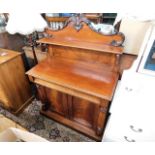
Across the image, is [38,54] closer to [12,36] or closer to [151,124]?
[12,36]

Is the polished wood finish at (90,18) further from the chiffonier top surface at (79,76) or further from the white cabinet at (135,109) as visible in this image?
the white cabinet at (135,109)

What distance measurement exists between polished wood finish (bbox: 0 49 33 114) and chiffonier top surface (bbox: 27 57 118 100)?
1.20 ft

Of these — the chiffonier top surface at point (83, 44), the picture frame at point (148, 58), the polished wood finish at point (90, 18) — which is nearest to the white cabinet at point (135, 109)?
the picture frame at point (148, 58)

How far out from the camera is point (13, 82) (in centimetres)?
147

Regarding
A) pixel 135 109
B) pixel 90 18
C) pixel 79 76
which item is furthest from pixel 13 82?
pixel 135 109

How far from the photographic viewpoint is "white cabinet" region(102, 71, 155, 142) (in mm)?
718

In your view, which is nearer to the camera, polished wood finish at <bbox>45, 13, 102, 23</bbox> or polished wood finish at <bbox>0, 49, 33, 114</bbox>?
polished wood finish at <bbox>45, 13, 102, 23</bbox>

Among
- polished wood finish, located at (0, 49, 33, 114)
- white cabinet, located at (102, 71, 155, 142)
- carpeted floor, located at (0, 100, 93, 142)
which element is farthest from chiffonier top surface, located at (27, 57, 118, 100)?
carpeted floor, located at (0, 100, 93, 142)

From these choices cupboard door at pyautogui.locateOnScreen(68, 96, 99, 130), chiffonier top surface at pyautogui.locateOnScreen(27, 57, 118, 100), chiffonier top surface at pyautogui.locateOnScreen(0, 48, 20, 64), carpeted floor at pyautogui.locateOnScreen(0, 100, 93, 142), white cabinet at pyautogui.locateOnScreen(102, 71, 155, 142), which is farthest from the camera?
carpeted floor at pyautogui.locateOnScreen(0, 100, 93, 142)

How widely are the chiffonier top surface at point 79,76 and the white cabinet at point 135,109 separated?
130 mm

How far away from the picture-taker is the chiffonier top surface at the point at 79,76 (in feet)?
3.15

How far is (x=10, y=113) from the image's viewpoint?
1.70m

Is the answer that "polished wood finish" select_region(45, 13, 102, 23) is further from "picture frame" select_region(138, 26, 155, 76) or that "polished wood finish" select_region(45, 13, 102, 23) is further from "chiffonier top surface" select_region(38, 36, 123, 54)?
"picture frame" select_region(138, 26, 155, 76)
